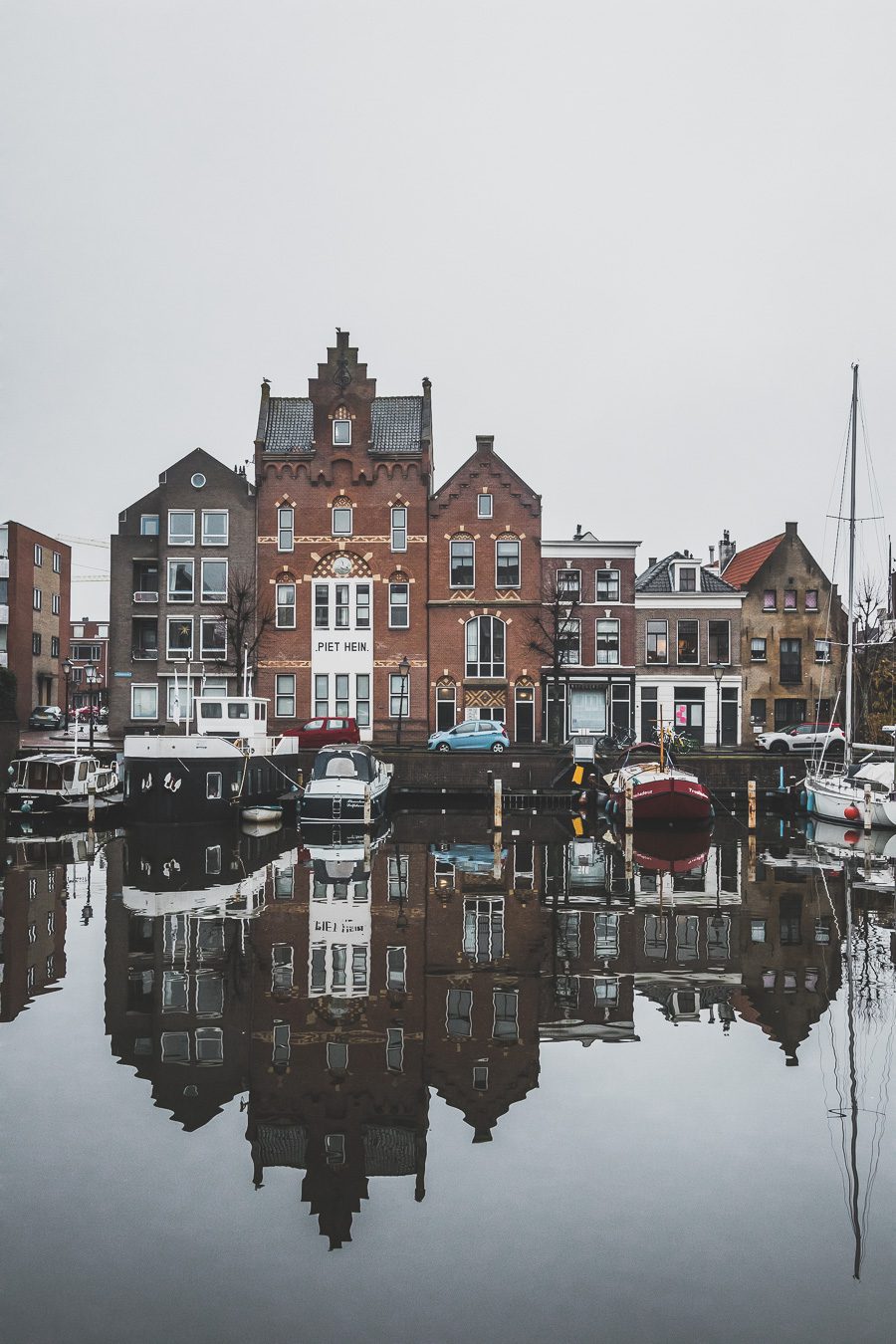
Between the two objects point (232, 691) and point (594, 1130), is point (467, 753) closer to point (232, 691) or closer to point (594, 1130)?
point (232, 691)

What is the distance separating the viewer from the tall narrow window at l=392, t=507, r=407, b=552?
5388 cm

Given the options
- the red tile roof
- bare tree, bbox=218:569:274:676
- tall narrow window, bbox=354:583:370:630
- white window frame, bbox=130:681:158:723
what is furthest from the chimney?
white window frame, bbox=130:681:158:723

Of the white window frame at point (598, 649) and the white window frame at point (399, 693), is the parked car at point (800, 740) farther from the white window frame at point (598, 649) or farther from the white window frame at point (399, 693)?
the white window frame at point (399, 693)

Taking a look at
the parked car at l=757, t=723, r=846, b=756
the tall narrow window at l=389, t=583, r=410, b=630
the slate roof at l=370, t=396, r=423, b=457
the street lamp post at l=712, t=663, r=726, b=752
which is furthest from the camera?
the street lamp post at l=712, t=663, r=726, b=752

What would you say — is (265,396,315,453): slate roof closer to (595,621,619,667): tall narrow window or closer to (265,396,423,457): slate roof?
(265,396,423,457): slate roof

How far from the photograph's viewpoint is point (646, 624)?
2183 inches

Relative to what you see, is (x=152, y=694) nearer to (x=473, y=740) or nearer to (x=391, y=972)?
(x=473, y=740)

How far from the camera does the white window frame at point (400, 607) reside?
176 feet

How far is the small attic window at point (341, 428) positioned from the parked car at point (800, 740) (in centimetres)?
2707

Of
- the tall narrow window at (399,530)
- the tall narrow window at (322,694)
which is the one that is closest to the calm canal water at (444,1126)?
the tall narrow window at (322,694)

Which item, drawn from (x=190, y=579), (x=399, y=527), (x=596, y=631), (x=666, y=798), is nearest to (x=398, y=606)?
(x=399, y=527)

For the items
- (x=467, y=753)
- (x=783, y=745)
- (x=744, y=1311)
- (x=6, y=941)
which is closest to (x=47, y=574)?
(x=467, y=753)

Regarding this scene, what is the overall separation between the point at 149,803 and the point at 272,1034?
2474 centimetres

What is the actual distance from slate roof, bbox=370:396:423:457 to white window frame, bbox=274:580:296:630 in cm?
877
